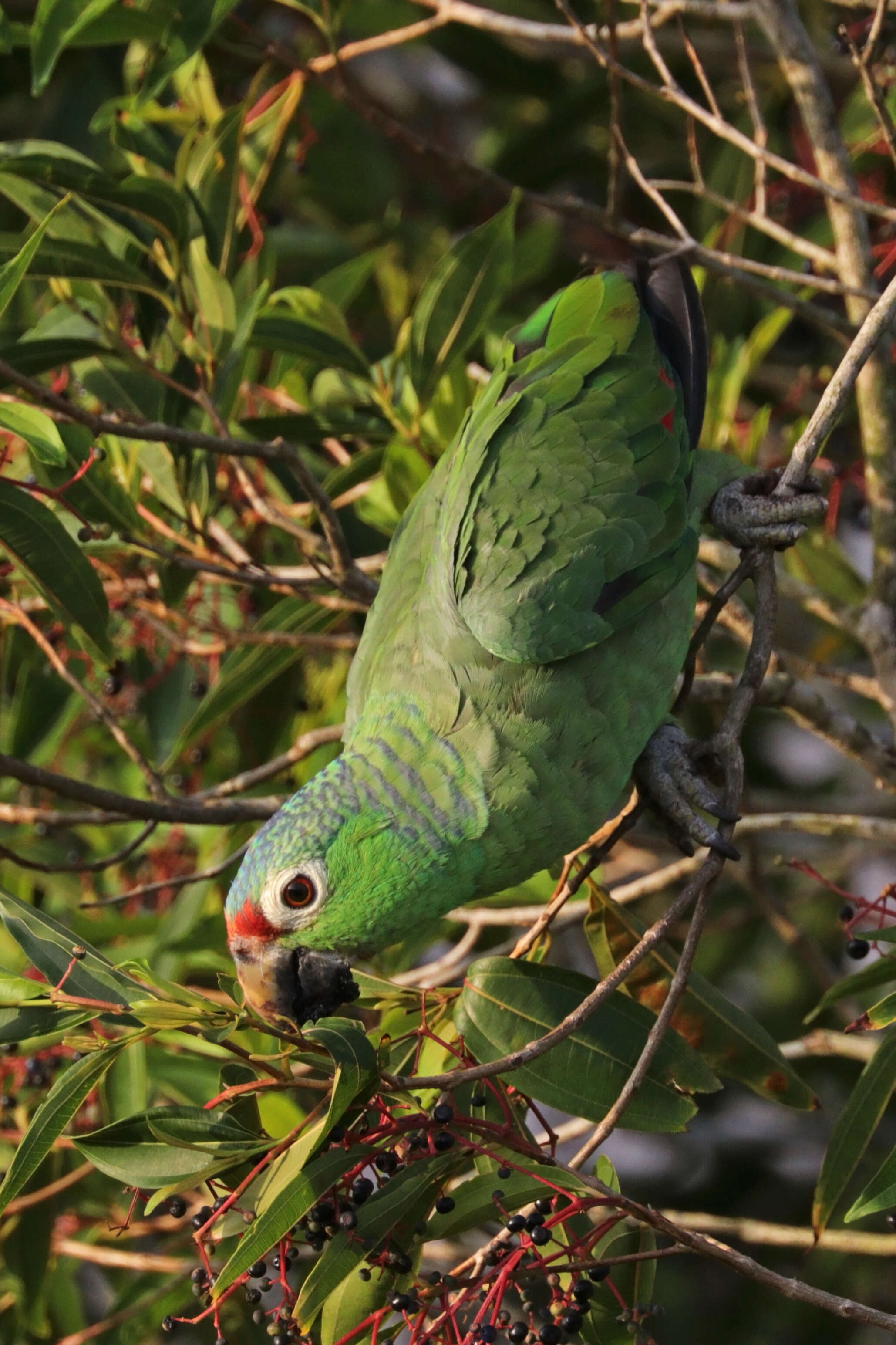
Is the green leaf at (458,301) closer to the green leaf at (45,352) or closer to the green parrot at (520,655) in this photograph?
the green parrot at (520,655)

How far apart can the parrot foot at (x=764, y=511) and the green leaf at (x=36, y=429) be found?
1518 millimetres

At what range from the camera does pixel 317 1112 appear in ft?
6.43

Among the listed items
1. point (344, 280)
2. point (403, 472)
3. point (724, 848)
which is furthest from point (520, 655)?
point (344, 280)

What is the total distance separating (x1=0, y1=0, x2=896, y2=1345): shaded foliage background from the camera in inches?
116

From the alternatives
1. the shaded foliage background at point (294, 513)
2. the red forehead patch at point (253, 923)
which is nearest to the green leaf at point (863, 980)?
the shaded foliage background at point (294, 513)

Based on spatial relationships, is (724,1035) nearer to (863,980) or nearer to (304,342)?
(863,980)

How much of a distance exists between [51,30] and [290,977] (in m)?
2.12

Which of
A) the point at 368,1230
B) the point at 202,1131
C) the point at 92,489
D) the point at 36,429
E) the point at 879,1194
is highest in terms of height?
the point at 36,429

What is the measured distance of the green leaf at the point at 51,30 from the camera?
281 cm

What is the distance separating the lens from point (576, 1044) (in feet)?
7.54

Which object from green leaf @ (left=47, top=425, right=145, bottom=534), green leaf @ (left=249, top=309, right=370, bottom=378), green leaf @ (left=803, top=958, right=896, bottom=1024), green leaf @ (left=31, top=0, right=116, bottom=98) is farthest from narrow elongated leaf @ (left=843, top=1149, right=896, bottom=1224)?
green leaf @ (left=31, top=0, right=116, bottom=98)

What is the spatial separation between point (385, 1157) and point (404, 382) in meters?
2.16

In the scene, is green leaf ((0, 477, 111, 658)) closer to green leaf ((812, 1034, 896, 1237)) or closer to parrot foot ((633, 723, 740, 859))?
parrot foot ((633, 723, 740, 859))

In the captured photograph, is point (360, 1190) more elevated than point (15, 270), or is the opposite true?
point (15, 270)
